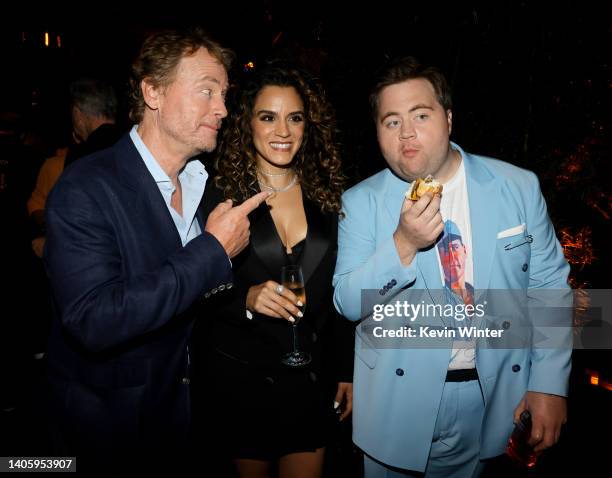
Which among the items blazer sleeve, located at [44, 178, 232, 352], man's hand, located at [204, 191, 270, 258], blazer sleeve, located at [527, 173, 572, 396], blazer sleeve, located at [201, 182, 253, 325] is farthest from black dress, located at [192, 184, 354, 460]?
blazer sleeve, located at [527, 173, 572, 396]

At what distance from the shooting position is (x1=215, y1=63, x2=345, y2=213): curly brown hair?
2.70 meters

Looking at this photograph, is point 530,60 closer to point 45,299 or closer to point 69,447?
point 69,447

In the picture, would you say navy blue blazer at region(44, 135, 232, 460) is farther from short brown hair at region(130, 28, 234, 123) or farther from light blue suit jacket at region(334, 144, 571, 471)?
light blue suit jacket at region(334, 144, 571, 471)

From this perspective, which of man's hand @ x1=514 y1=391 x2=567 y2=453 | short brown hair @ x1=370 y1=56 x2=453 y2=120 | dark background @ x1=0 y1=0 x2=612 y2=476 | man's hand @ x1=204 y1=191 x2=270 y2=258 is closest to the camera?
man's hand @ x1=204 y1=191 x2=270 y2=258

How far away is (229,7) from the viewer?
7000 millimetres

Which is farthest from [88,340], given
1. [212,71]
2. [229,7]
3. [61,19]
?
[61,19]

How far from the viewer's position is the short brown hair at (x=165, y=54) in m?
2.00

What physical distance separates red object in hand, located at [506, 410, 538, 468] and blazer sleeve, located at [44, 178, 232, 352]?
1660 millimetres

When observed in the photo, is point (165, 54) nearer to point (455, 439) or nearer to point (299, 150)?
point (299, 150)

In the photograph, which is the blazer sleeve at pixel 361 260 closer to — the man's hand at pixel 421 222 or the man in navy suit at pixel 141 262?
the man's hand at pixel 421 222

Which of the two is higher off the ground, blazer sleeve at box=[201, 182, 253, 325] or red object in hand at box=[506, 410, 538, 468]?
blazer sleeve at box=[201, 182, 253, 325]

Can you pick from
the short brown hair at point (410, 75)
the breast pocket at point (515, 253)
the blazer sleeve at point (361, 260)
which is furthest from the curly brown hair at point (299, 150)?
the breast pocket at point (515, 253)

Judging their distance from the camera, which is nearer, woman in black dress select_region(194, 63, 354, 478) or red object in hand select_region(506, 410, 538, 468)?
red object in hand select_region(506, 410, 538, 468)

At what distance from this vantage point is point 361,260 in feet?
7.09
